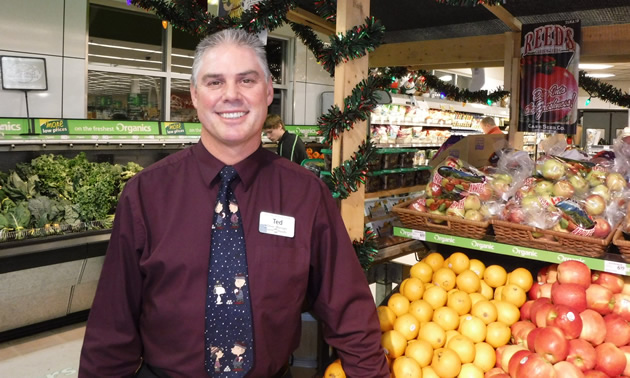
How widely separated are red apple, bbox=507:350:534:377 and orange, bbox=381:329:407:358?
0.38 metres

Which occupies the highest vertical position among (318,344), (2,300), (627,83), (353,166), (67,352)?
(627,83)

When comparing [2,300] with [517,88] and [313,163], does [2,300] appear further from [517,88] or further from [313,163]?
[517,88]

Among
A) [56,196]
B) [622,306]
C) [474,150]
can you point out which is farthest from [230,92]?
[56,196]

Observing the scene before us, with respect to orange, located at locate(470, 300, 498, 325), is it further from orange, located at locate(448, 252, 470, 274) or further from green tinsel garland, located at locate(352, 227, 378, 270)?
green tinsel garland, located at locate(352, 227, 378, 270)

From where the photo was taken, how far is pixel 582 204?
227cm

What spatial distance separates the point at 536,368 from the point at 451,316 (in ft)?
1.63

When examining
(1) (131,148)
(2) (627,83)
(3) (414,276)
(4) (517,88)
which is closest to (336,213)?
(3) (414,276)

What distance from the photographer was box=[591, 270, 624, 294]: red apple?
2.13 m

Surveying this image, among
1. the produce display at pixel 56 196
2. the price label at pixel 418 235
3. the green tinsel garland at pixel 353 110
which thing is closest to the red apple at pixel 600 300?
the price label at pixel 418 235

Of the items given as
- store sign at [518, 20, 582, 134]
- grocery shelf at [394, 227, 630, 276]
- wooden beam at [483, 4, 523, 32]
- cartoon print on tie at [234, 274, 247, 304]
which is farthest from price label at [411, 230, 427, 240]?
store sign at [518, 20, 582, 134]

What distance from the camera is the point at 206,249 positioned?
1.45 m

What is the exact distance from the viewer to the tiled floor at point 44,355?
365 centimetres

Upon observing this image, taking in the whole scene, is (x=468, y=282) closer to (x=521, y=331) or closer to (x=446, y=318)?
(x=446, y=318)

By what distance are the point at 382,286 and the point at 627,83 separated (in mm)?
19694
